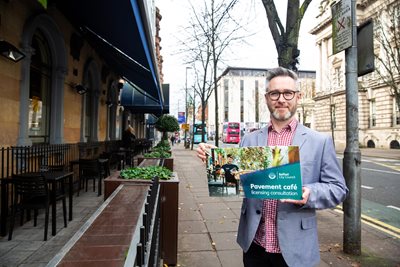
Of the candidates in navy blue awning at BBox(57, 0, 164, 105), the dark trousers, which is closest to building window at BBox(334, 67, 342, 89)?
navy blue awning at BBox(57, 0, 164, 105)

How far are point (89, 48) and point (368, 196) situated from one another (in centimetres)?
1027

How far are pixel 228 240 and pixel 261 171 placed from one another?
3502 millimetres

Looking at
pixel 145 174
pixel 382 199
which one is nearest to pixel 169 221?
pixel 145 174

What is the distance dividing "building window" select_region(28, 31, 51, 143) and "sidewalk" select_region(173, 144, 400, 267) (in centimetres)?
412

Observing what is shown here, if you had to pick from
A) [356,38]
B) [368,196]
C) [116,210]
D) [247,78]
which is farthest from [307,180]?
[247,78]

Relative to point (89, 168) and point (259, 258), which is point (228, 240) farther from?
point (89, 168)

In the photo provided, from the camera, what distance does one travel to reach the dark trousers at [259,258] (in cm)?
207

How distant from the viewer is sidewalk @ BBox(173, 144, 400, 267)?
415 cm

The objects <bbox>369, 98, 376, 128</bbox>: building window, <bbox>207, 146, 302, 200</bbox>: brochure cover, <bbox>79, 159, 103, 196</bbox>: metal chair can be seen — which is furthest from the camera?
<bbox>369, 98, 376, 128</bbox>: building window

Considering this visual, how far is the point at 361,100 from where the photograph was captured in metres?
38.3

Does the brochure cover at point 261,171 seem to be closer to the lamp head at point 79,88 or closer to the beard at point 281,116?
the beard at point 281,116

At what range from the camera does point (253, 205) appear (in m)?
2.09

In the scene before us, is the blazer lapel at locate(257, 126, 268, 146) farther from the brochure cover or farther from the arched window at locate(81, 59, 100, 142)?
the arched window at locate(81, 59, 100, 142)

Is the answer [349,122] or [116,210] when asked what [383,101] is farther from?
[116,210]
